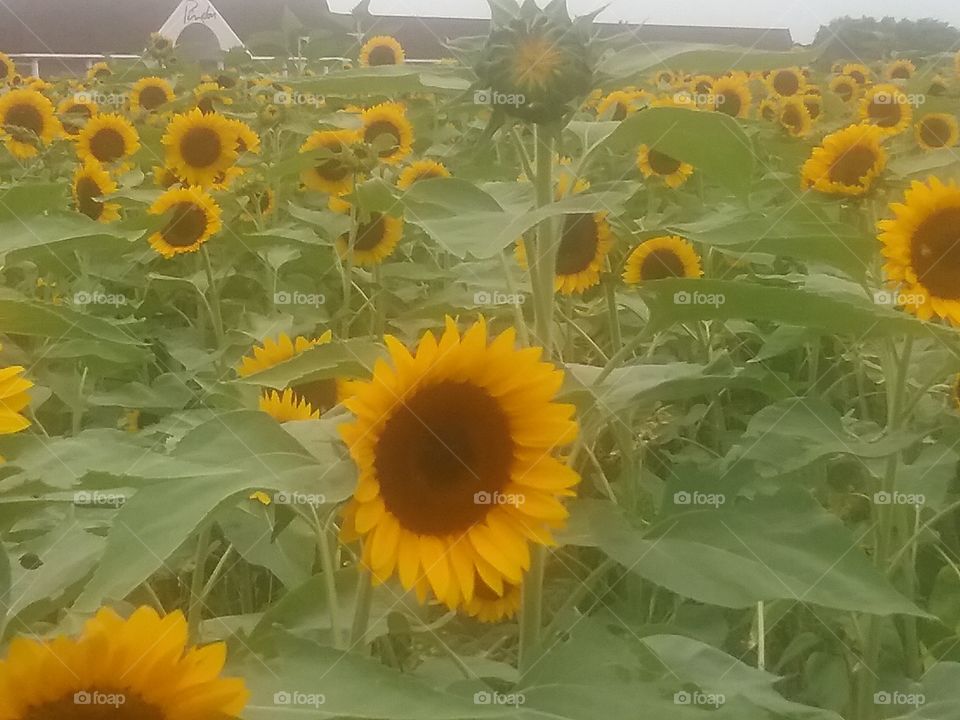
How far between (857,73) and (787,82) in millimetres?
162

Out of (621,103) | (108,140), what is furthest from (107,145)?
(621,103)

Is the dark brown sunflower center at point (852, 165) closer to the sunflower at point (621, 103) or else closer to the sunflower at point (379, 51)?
the sunflower at point (621, 103)

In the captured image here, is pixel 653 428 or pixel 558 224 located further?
pixel 653 428

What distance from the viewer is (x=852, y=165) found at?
104cm

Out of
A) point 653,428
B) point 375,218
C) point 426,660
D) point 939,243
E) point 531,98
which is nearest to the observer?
point 531,98

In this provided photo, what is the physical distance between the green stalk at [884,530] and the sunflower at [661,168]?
599 mm

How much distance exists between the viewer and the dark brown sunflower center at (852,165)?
1.02 m

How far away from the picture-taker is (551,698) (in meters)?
0.53

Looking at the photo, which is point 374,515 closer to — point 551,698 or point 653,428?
point 551,698

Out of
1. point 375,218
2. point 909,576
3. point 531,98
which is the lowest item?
point 909,576

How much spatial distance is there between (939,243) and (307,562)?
0.63 meters

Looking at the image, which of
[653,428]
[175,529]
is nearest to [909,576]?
[653,428]

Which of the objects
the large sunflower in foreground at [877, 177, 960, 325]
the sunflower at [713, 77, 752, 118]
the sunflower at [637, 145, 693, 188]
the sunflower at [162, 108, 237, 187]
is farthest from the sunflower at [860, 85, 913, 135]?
the sunflower at [162, 108, 237, 187]

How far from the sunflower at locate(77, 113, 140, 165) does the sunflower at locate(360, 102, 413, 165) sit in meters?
0.46
